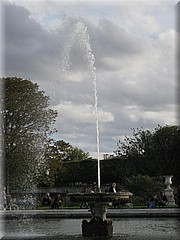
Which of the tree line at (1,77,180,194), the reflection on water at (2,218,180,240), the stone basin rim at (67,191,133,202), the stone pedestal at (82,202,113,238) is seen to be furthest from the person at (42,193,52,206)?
the stone basin rim at (67,191,133,202)

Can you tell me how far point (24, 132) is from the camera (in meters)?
35.6

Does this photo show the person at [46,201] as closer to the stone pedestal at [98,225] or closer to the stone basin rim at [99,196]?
the stone pedestal at [98,225]

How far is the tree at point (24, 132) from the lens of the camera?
3531cm

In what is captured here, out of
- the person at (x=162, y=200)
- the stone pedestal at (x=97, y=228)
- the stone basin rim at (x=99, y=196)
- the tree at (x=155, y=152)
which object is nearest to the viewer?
the stone basin rim at (x=99, y=196)

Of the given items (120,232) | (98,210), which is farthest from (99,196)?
(120,232)

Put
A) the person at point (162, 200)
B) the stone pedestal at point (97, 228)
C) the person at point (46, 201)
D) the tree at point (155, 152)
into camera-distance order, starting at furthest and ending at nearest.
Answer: the tree at point (155, 152), the person at point (46, 201), the person at point (162, 200), the stone pedestal at point (97, 228)

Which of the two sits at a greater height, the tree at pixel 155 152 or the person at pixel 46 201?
the tree at pixel 155 152

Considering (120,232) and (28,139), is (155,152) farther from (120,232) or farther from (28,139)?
(120,232)

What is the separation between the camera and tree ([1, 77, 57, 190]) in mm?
35312

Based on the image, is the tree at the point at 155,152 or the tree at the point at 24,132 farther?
the tree at the point at 155,152

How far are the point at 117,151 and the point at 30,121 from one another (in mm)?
16685

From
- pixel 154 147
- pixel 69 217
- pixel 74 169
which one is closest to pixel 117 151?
pixel 154 147

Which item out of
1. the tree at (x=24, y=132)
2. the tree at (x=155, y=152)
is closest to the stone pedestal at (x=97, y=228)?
the tree at (x=24, y=132)

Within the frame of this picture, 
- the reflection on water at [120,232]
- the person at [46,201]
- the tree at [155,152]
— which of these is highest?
the tree at [155,152]
